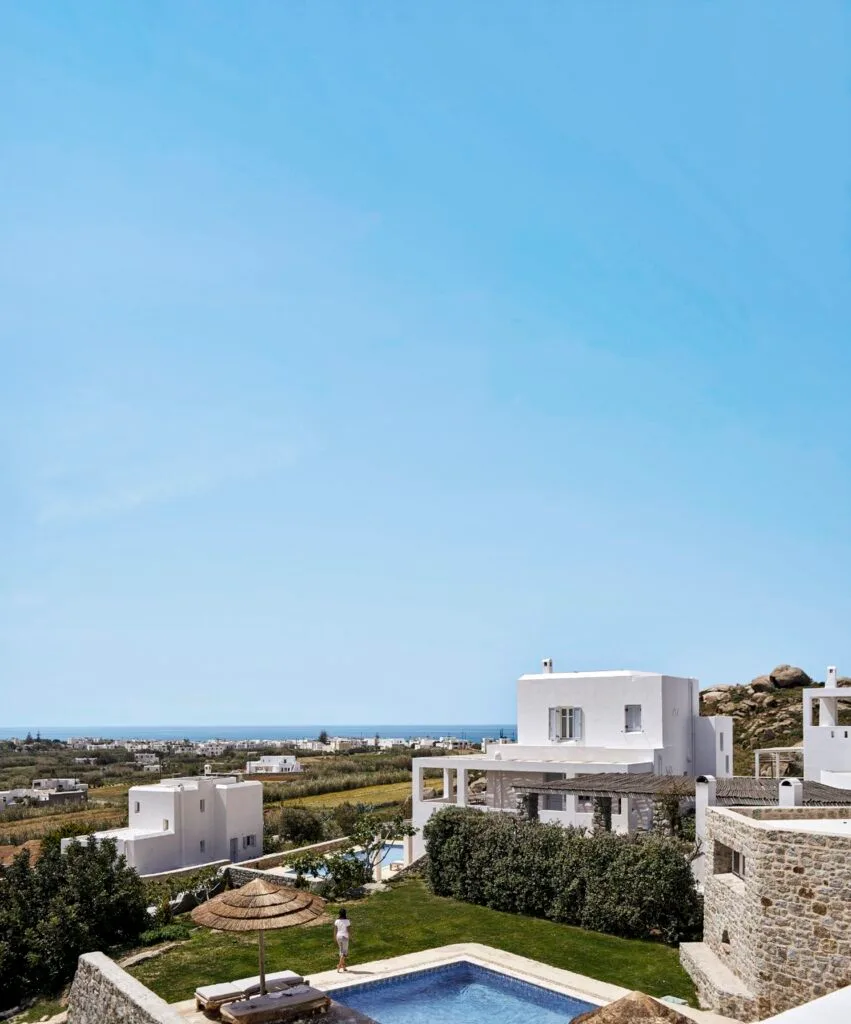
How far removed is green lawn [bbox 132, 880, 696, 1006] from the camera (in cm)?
1691

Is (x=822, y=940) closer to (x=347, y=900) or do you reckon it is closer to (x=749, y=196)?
(x=347, y=900)

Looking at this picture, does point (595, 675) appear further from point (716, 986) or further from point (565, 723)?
point (716, 986)

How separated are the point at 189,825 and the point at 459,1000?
19081mm

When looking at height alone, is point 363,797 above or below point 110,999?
below

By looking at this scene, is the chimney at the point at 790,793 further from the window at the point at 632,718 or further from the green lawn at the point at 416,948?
the window at the point at 632,718

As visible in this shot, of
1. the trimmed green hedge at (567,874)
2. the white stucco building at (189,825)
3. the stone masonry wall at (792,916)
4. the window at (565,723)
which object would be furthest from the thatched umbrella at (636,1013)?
the white stucco building at (189,825)

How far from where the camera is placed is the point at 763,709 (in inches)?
2170

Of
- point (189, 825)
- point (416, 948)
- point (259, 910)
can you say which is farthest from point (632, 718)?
point (259, 910)

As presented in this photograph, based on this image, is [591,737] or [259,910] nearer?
[259,910]

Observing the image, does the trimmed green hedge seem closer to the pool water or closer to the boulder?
the pool water

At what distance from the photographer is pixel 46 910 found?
850 inches

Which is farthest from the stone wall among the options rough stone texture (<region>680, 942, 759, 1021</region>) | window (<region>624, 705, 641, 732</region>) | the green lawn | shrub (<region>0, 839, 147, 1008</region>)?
window (<region>624, 705, 641, 732</region>)

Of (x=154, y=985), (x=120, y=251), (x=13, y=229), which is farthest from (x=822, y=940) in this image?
(x=13, y=229)

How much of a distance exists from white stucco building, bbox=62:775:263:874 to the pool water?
A: 16.5 m
